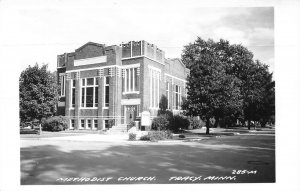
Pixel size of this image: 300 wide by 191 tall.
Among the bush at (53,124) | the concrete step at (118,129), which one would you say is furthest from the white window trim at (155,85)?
the bush at (53,124)

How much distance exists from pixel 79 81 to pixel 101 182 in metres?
19.9

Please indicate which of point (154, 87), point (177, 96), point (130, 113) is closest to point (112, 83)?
point (130, 113)

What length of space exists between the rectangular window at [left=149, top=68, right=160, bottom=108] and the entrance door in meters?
1.69

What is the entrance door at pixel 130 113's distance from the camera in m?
23.5

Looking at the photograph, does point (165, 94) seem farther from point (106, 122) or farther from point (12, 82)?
point (12, 82)

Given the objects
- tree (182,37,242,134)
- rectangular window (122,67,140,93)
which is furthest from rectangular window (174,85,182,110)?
rectangular window (122,67,140,93)

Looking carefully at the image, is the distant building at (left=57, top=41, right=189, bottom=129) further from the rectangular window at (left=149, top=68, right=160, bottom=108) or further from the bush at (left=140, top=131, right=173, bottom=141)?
the bush at (left=140, top=131, right=173, bottom=141)

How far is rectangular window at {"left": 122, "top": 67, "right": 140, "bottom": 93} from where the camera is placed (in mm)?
23344

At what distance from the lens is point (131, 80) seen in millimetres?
23812

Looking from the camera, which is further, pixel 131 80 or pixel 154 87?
pixel 154 87

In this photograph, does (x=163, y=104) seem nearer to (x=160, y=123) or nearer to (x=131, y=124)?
(x=131, y=124)

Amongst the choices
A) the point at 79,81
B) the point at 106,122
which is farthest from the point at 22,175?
the point at 79,81

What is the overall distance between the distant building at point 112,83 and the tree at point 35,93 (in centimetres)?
484

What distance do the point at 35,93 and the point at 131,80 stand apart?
7753 millimetres
